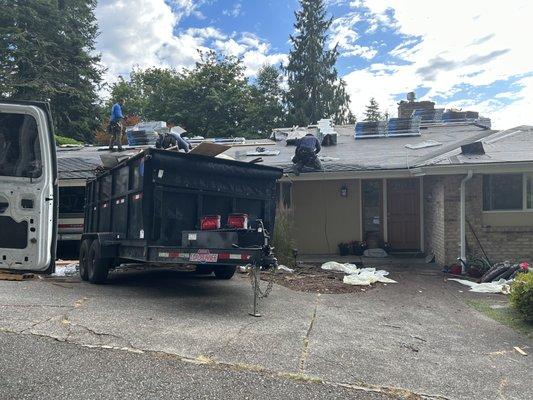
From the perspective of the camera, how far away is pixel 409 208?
13344 millimetres

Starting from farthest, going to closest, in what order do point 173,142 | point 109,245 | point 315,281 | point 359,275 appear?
point 359,275 < point 315,281 < point 173,142 < point 109,245

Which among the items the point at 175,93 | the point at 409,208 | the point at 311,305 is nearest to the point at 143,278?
the point at 311,305

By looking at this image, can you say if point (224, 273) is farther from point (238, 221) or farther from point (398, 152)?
point (398, 152)

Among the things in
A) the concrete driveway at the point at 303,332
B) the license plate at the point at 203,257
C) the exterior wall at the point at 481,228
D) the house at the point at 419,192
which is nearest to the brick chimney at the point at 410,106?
the house at the point at 419,192

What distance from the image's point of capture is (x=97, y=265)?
7938mm

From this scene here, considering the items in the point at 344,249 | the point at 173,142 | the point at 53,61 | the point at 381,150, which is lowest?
the point at 344,249

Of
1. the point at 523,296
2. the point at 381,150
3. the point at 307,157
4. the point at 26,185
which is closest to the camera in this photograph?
the point at 26,185

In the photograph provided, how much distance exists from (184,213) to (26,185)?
310 centimetres

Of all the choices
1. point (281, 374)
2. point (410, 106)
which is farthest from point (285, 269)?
point (410, 106)

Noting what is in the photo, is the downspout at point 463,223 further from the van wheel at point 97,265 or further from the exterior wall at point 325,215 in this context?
the van wheel at point 97,265

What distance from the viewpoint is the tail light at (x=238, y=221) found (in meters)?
6.54

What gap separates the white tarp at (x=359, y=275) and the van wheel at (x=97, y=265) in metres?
4.42

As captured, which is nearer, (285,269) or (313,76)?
(285,269)

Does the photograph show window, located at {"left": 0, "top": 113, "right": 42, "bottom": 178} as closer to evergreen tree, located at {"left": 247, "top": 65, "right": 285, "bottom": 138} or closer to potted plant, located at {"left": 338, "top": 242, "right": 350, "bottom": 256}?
potted plant, located at {"left": 338, "top": 242, "right": 350, "bottom": 256}
